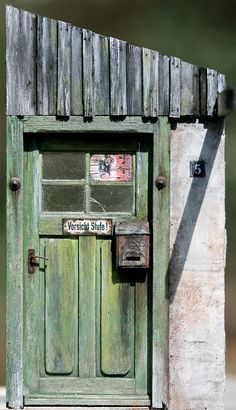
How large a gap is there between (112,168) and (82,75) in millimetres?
732

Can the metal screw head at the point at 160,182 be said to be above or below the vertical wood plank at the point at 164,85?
below

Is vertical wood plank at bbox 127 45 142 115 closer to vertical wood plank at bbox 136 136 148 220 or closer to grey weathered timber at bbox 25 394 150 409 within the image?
vertical wood plank at bbox 136 136 148 220

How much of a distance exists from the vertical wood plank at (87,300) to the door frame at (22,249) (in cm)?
45

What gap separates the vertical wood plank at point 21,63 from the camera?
7395 millimetres

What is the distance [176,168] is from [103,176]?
555mm

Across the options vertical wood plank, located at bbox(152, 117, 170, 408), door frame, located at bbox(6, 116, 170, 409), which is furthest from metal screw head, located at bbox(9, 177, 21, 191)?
vertical wood plank, located at bbox(152, 117, 170, 408)

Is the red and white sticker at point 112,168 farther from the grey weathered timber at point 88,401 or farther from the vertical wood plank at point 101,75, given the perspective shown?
the grey weathered timber at point 88,401

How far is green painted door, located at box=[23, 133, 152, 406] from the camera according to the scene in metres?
7.53

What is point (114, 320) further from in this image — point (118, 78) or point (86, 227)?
point (118, 78)

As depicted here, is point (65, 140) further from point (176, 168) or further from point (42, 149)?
point (176, 168)

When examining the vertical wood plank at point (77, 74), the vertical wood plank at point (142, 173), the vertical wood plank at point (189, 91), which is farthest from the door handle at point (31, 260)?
the vertical wood plank at point (189, 91)

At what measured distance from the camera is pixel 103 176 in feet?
24.8

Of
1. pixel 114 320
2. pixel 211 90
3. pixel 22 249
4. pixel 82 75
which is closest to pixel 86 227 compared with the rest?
pixel 22 249

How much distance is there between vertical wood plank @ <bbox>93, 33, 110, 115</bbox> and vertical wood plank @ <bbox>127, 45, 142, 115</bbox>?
16cm
